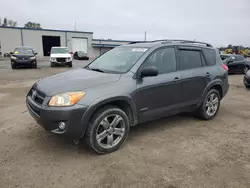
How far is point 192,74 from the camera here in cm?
447

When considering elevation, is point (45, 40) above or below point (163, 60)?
above

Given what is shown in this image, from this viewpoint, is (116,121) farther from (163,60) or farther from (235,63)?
(235,63)

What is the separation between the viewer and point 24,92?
7938 mm

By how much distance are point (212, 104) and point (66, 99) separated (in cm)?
347

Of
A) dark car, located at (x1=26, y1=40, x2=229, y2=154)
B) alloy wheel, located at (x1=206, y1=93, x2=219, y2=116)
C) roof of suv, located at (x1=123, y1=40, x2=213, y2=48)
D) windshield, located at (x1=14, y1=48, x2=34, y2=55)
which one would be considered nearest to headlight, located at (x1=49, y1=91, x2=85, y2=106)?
dark car, located at (x1=26, y1=40, x2=229, y2=154)

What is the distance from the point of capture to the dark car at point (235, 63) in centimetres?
1453

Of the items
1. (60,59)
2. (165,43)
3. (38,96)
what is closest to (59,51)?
(60,59)

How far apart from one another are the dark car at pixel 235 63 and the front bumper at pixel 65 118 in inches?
535

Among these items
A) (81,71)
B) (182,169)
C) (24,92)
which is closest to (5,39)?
(24,92)

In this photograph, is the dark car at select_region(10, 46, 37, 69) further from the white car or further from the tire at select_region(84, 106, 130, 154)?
the tire at select_region(84, 106, 130, 154)

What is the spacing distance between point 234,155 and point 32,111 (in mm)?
3224

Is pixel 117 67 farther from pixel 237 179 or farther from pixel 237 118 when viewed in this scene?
pixel 237 118

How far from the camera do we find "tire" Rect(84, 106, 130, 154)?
320cm

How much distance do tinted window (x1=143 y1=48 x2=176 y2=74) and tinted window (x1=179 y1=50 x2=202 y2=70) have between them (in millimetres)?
225
